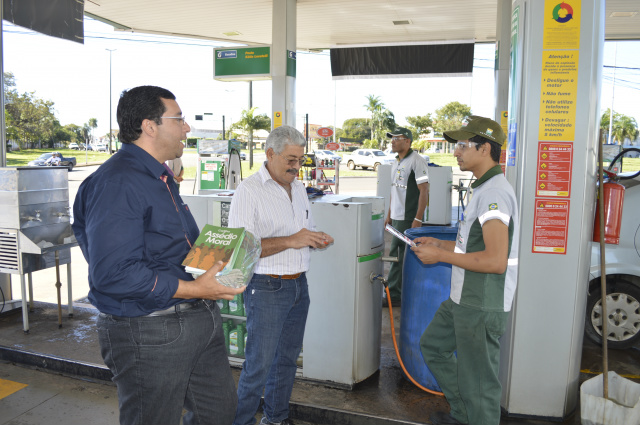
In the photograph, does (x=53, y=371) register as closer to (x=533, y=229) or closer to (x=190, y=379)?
(x=190, y=379)

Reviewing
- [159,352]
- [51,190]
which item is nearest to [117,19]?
[51,190]

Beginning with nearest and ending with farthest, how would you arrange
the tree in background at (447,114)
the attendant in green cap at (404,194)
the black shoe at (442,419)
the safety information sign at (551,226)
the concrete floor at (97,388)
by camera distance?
the black shoe at (442,419), the safety information sign at (551,226), the concrete floor at (97,388), the attendant in green cap at (404,194), the tree in background at (447,114)

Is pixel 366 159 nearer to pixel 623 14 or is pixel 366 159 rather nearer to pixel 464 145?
pixel 623 14

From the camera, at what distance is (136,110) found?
6.61 ft

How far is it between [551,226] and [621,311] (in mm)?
2240

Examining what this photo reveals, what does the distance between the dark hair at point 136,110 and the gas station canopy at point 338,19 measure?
30.3 feet

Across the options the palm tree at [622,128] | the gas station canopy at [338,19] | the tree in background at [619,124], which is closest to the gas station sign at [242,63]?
the gas station canopy at [338,19]

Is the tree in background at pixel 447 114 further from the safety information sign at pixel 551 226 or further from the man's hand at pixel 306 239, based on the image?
the man's hand at pixel 306 239

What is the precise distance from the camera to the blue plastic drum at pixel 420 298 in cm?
377

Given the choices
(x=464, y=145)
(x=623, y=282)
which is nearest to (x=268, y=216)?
(x=464, y=145)

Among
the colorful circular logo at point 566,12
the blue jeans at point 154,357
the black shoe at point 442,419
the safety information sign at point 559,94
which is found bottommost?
the black shoe at point 442,419

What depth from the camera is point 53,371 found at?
4.54 meters

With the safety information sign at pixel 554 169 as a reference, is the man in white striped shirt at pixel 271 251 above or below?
below

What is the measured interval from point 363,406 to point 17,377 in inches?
122
